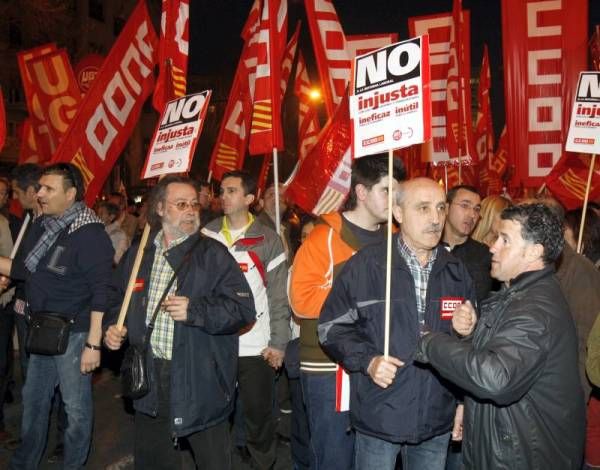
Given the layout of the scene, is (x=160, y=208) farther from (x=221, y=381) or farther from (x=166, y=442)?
(x=166, y=442)

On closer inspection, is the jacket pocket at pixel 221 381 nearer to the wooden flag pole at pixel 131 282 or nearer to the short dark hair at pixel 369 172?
the wooden flag pole at pixel 131 282

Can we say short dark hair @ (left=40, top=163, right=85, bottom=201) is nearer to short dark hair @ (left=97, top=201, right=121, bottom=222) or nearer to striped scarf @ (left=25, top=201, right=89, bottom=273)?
striped scarf @ (left=25, top=201, right=89, bottom=273)

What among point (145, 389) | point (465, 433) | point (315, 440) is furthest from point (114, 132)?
point (465, 433)

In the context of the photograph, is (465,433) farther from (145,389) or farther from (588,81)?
(588,81)

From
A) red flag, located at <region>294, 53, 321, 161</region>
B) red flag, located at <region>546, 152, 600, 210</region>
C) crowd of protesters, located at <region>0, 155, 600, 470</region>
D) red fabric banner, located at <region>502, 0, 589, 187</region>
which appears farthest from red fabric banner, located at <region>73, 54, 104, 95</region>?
red flag, located at <region>546, 152, 600, 210</region>

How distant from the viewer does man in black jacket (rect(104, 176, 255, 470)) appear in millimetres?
3924

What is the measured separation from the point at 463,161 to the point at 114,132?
20.2ft

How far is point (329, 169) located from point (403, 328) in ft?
7.98

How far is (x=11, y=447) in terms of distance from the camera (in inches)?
231

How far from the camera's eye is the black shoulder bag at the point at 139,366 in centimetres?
396

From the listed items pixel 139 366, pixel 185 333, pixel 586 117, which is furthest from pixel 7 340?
pixel 586 117

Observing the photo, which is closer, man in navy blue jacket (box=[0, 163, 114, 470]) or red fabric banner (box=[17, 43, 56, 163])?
man in navy blue jacket (box=[0, 163, 114, 470])

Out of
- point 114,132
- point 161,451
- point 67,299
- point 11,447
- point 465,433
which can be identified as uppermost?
point 114,132

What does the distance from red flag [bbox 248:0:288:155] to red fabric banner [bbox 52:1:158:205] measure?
1.22m
